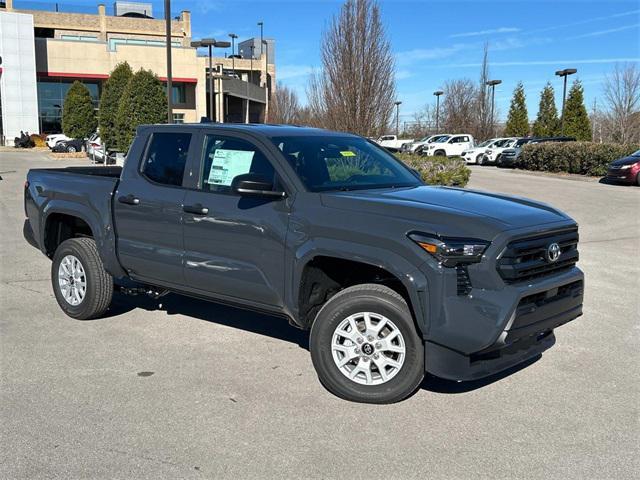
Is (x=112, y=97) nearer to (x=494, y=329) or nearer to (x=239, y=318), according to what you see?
(x=239, y=318)

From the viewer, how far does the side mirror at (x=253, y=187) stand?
14.7ft

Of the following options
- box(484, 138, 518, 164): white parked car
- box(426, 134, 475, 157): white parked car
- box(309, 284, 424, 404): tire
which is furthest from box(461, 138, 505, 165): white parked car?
box(309, 284, 424, 404): tire

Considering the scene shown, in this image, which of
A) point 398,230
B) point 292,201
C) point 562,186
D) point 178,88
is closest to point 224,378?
point 292,201

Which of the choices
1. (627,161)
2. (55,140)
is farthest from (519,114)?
(55,140)

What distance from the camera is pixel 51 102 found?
53.2 metres

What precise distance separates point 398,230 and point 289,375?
4.86 ft

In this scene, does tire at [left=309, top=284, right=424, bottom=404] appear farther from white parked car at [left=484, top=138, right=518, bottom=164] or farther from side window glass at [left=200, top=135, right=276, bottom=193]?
white parked car at [left=484, top=138, right=518, bottom=164]

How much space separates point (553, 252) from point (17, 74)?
52537mm

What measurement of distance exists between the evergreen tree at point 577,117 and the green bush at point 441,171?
97.9 ft

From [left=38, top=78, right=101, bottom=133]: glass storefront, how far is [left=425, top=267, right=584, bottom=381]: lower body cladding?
54.6 m

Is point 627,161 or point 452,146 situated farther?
point 452,146

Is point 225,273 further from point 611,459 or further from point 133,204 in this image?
point 611,459

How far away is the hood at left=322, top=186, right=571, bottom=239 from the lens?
396cm

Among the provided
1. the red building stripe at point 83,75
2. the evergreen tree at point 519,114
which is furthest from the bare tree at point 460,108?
the red building stripe at point 83,75
